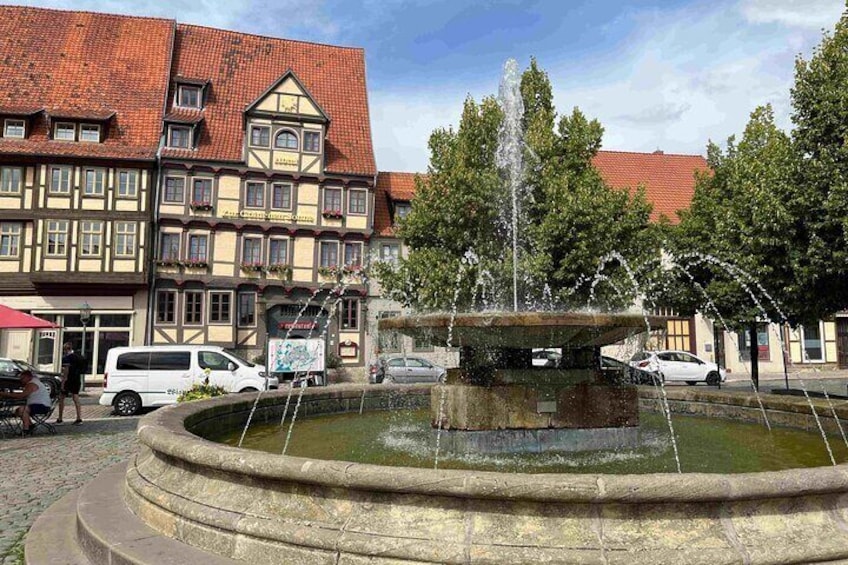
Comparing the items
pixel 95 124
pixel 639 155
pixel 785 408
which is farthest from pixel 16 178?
pixel 639 155

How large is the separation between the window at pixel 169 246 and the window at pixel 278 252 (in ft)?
13.4

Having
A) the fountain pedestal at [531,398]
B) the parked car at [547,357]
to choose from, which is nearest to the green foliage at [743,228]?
the parked car at [547,357]

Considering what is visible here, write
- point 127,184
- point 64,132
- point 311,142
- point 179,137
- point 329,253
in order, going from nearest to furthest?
1. point 64,132
2. point 127,184
3. point 179,137
4. point 311,142
5. point 329,253

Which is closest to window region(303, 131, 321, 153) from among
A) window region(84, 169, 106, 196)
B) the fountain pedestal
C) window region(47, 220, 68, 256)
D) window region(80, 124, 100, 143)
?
window region(84, 169, 106, 196)

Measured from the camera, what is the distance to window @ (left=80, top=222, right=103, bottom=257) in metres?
27.2

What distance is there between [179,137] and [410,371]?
15.4 metres

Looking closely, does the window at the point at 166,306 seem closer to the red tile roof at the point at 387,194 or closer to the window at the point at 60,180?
the window at the point at 60,180

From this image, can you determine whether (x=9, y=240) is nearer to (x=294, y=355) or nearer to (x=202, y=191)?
(x=202, y=191)

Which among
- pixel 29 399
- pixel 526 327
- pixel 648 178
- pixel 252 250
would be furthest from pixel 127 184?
pixel 648 178

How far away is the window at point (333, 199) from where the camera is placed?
101 feet

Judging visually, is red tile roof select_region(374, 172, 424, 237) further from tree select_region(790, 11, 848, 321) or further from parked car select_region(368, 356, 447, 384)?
tree select_region(790, 11, 848, 321)

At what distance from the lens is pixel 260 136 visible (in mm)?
30000

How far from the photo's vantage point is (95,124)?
28.4 meters

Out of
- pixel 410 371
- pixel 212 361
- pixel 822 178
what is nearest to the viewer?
pixel 822 178
